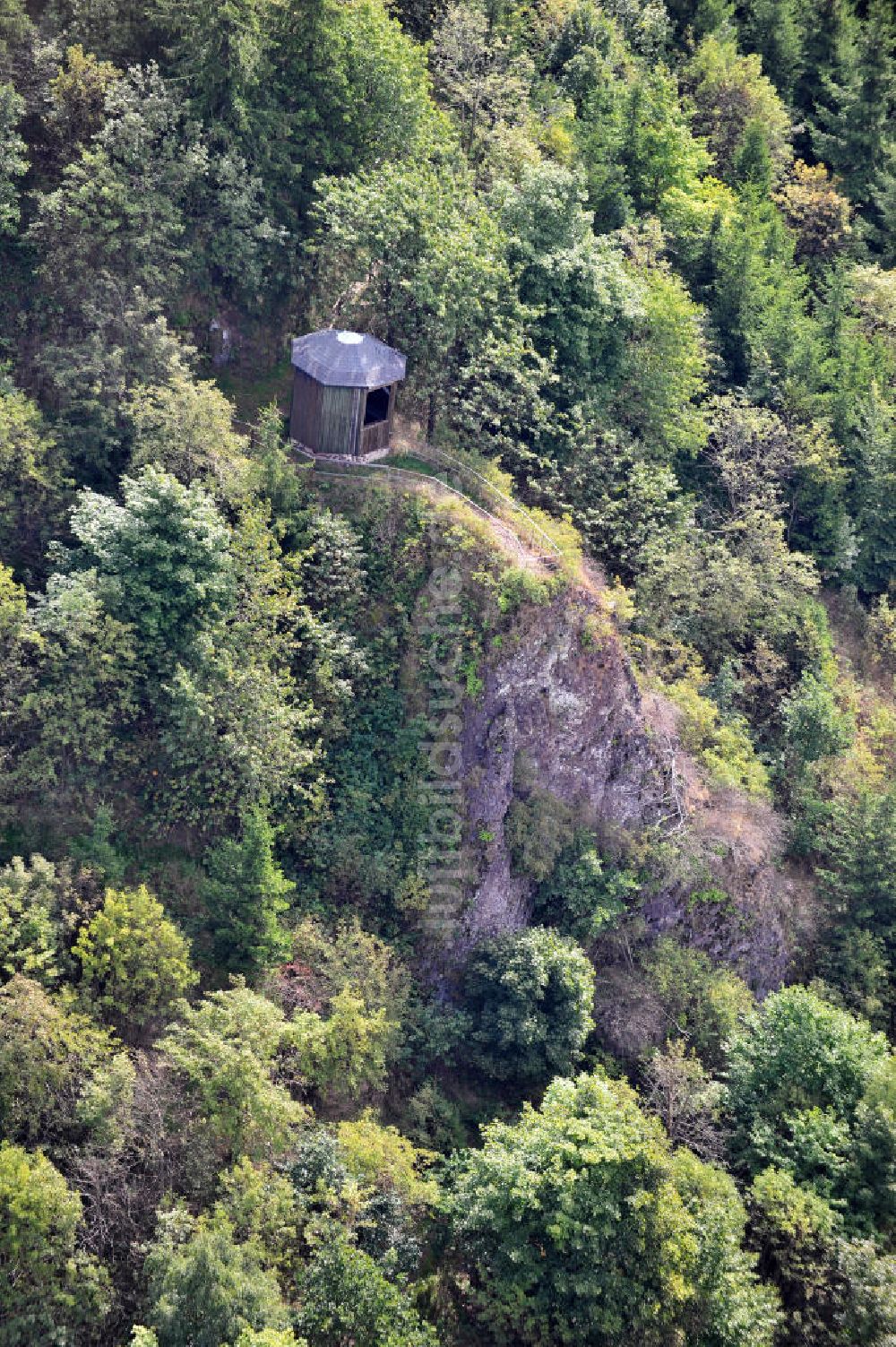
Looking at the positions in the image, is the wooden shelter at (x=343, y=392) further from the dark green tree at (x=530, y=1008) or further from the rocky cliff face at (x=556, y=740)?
the dark green tree at (x=530, y=1008)

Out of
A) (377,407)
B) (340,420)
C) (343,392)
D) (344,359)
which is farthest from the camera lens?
(377,407)

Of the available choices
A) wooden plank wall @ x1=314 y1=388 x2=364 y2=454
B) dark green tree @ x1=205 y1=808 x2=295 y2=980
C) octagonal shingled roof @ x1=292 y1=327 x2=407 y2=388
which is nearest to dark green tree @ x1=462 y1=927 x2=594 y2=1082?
dark green tree @ x1=205 y1=808 x2=295 y2=980

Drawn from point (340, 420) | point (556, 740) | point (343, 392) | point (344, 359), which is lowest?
point (556, 740)

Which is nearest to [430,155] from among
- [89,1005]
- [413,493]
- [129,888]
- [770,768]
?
[413,493]

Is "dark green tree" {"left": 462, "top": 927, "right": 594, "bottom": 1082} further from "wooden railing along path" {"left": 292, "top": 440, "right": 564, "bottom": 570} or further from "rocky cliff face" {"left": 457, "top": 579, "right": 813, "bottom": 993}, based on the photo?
"wooden railing along path" {"left": 292, "top": 440, "right": 564, "bottom": 570}

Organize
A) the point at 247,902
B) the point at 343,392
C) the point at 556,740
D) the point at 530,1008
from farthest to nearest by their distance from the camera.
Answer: the point at 556,740 < the point at 343,392 < the point at 530,1008 < the point at 247,902

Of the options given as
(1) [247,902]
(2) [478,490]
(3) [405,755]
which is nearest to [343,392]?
(2) [478,490]

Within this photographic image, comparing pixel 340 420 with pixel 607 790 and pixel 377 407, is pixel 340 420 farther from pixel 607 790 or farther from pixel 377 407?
pixel 607 790
